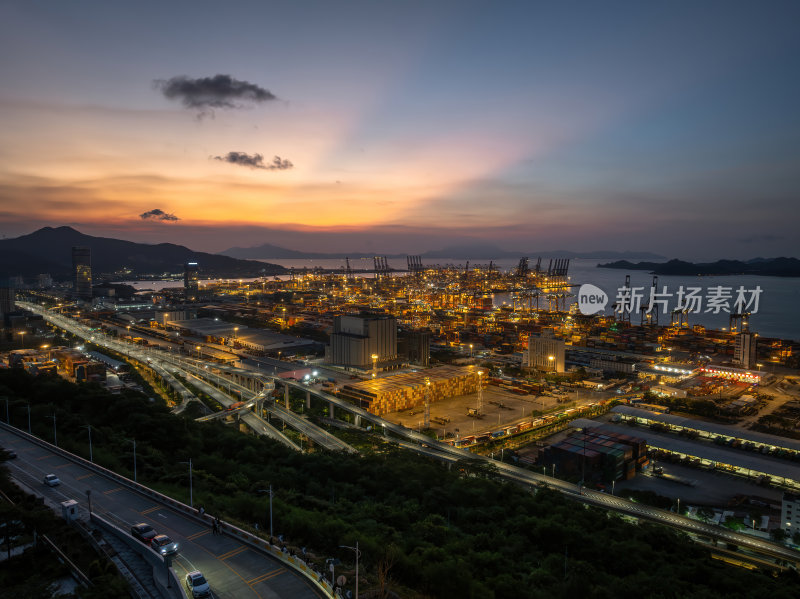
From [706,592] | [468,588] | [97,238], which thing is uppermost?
[97,238]

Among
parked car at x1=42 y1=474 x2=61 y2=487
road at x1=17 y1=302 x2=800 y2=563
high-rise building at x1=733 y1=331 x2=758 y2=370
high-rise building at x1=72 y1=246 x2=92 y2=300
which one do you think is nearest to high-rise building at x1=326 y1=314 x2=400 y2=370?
road at x1=17 y1=302 x2=800 y2=563

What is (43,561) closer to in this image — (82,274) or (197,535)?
(197,535)

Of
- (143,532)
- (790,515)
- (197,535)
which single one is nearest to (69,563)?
(143,532)

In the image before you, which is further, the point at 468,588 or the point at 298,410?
the point at 298,410

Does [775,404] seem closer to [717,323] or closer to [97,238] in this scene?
[717,323]

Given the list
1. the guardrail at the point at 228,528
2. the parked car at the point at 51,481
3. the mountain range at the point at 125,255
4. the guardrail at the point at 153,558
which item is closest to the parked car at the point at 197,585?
the guardrail at the point at 153,558

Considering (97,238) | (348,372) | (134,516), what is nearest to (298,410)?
(348,372)

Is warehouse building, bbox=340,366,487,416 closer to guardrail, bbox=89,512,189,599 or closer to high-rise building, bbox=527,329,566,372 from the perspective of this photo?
high-rise building, bbox=527,329,566,372
